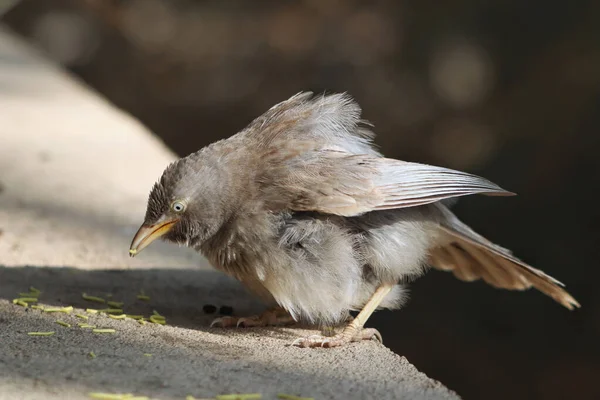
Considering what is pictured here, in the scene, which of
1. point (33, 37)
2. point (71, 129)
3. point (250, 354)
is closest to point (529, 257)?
point (71, 129)

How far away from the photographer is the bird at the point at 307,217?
4.02 metres

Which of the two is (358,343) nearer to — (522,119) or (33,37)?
(522,119)

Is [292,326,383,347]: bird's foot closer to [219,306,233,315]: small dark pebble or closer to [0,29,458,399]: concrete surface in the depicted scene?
[0,29,458,399]: concrete surface

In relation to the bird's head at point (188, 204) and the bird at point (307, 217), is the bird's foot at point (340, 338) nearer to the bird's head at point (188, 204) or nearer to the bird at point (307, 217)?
the bird at point (307, 217)

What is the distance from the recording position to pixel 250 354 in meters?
3.69

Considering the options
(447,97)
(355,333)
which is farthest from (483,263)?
(447,97)

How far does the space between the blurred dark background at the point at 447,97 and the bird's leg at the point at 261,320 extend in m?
4.85

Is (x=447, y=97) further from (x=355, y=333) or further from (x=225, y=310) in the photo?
(x=355, y=333)

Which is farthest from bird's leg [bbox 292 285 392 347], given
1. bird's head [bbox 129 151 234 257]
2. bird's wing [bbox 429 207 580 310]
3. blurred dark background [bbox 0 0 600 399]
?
blurred dark background [bbox 0 0 600 399]

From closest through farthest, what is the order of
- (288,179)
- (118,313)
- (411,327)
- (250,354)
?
(250,354)
(288,179)
(118,313)
(411,327)

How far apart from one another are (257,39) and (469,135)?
3.23 meters

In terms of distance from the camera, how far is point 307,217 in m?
4.07

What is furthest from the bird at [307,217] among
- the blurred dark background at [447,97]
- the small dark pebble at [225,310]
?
the blurred dark background at [447,97]

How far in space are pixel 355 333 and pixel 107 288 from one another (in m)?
1.41
